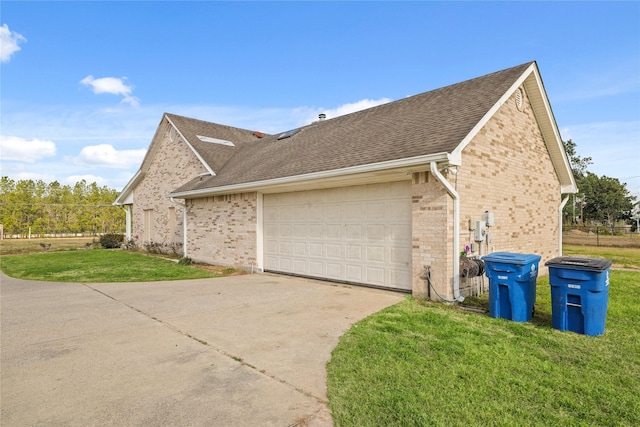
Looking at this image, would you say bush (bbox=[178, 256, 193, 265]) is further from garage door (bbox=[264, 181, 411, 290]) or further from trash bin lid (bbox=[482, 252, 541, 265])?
trash bin lid (bbox=[482, 252, 541, 265])

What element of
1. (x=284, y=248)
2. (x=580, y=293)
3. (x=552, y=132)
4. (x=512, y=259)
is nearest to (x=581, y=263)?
(x=580, y=293)

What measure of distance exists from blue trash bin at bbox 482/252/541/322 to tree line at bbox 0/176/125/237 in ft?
160

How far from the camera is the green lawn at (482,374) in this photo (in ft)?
9.36

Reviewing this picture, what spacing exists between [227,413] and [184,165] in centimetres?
1571

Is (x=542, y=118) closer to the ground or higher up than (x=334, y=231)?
higher up

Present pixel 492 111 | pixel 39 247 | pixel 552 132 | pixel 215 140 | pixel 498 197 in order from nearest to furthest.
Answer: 1. pixel 492 111
2. pixel 498 197
3. pixel 552 132
4. pixel 215 140
5. pixel 39 247

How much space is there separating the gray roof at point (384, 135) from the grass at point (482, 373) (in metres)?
3.41

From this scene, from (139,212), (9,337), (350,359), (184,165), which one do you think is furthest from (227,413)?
(139,212)

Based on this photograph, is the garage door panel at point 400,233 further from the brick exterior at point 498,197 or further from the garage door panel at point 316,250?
the garage door panel at point 316,250

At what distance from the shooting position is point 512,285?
553 cm

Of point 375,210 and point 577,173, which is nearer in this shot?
point 375,210

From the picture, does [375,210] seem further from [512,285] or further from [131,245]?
[131,245]

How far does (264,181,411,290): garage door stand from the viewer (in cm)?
802

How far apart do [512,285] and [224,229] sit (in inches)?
386
